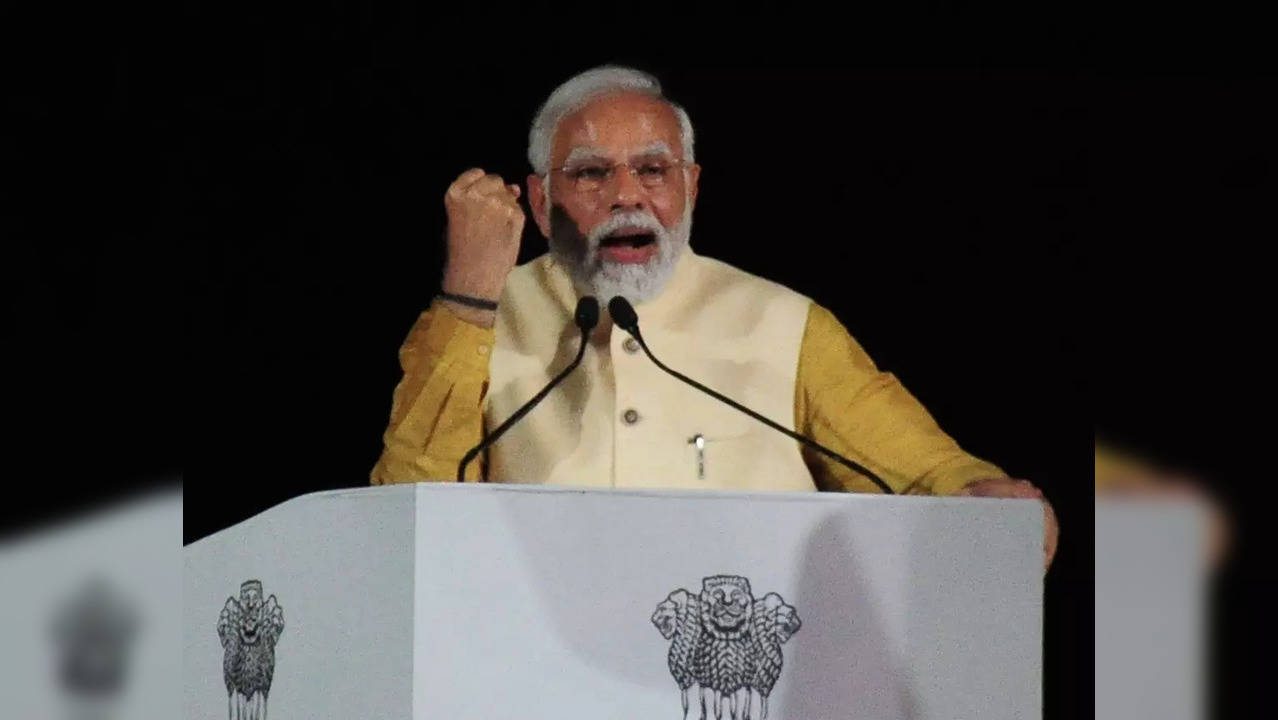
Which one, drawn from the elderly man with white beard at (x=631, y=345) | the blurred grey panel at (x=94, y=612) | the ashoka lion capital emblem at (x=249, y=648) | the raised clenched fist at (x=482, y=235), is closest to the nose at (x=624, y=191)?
the elderly man with white beard at (x=631, y=345)

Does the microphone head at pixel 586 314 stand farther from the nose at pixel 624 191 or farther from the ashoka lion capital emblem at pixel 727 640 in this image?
the nose at pixel 624 191

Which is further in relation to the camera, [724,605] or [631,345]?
[631,345]

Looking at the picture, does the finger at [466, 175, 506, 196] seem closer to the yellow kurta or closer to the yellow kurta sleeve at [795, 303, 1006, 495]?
the yellow kurta

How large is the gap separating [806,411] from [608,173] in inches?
24.4

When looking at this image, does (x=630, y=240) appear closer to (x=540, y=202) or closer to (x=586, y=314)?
(x=540, y=202)

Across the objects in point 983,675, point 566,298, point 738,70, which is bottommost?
point 983,675

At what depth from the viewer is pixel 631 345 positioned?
3.53 meters

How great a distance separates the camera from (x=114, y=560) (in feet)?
9.06

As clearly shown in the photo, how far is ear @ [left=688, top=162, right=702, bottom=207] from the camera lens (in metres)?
3.63

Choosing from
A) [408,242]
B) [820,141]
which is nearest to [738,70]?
[820,141]

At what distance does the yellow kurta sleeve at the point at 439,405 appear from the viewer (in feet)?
10.7

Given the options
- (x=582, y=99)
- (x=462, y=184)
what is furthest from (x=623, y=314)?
(x=582, y=99)

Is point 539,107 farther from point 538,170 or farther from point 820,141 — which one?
point 820,141

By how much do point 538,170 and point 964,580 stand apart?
5.39 ft
